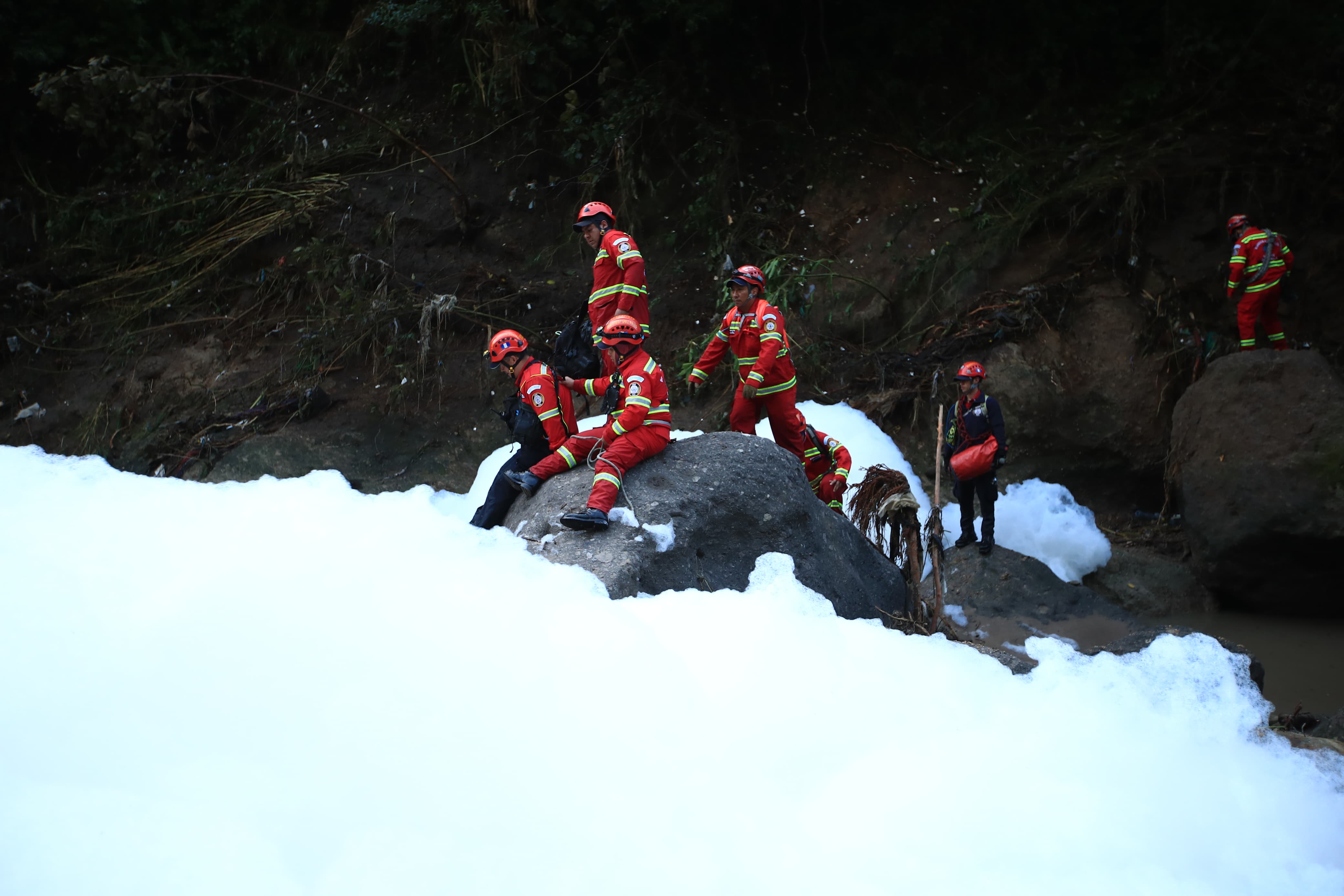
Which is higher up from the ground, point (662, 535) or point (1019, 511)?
point (662, 535)

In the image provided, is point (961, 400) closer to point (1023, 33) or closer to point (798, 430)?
point (798, 430)

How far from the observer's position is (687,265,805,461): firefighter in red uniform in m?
6.60

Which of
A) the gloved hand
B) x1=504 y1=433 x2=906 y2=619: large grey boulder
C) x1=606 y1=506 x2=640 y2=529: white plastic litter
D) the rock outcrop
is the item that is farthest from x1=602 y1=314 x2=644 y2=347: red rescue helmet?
the rock outcrop

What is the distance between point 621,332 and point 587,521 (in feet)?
3.88

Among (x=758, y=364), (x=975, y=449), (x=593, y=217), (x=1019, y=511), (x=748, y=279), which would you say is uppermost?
(x=593, y=217)

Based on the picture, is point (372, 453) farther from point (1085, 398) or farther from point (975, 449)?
point (1085, 398)

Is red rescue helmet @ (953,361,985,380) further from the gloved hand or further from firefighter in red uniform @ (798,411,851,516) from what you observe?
the gloved hand

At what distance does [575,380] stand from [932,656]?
125 inches

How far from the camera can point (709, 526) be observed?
4770mm

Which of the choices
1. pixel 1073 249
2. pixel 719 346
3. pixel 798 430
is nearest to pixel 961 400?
pixel 798 430

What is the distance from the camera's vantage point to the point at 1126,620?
6.88m

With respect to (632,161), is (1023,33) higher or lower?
higher

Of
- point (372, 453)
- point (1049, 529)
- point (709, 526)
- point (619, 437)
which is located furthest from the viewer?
point (372, 453)

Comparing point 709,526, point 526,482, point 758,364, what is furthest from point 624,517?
point 758,364
